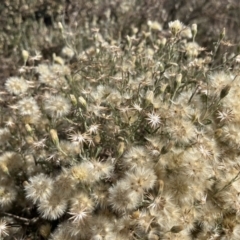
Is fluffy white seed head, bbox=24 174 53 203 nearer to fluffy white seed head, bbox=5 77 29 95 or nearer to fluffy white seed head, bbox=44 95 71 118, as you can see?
fluffy white seed head, bbox=44 95 71 118

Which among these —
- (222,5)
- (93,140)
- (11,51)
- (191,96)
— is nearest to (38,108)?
(93,140)

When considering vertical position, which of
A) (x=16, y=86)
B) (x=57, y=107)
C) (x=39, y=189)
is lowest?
(x=39, y=189)

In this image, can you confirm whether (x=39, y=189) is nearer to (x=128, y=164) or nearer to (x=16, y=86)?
(x=128, y=164)

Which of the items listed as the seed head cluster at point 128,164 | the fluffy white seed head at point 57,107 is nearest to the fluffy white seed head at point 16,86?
the seed head cluster at point 128,164

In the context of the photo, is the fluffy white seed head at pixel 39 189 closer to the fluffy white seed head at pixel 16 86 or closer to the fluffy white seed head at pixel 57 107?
the fluffy white seed head at pixel 57 107

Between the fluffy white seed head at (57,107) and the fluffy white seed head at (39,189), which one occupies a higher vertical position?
the fluffy white seed head at (57,107)

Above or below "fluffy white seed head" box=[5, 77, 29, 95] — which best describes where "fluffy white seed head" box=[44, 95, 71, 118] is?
above

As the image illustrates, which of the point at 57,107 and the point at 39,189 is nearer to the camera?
the point at 39,189

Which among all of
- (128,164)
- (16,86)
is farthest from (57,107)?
(128,164)

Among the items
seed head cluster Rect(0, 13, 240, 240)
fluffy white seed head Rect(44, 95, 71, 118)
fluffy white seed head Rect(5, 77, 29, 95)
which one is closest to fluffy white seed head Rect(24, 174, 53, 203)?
seed head cluster Rect(0, 13, 240, 240)

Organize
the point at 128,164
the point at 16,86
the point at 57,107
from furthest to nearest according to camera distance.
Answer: the point at 16,86 < the point at 57,107 < the point at 128,164

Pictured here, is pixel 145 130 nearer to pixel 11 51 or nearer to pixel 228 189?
pixel 228 189
